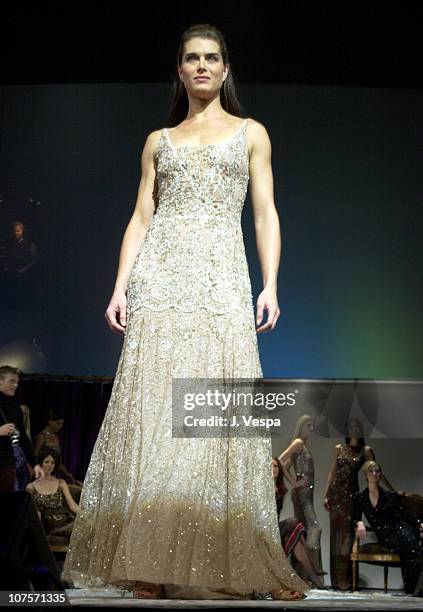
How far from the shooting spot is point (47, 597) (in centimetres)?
233

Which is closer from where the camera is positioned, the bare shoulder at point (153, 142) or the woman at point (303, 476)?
the bare shoulder at point (153, 142)

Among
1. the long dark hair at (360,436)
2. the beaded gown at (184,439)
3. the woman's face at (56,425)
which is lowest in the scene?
the beaded gown at (184,439)

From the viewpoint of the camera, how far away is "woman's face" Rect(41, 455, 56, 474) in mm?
6219

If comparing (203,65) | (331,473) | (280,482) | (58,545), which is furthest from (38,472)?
(203,65)

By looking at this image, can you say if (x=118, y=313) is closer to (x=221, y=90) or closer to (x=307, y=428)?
(x=221, y=90)

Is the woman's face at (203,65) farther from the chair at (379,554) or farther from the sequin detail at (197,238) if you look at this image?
the chair at (379,554)

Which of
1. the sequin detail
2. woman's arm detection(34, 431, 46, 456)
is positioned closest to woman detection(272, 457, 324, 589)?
woman's arm detection(34, 431, 46, 456)

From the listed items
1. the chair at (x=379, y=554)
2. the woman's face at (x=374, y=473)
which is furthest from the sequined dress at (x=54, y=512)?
the woman's face at (x=374, y=473)

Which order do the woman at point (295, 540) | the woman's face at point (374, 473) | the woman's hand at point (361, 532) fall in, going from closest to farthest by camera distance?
the woman at point (295, 540) < the woman's hand at point (361, 532) < the woman's face at point (374, 473)

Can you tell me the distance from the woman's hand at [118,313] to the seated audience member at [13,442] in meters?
2.82

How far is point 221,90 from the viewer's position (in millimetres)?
3414

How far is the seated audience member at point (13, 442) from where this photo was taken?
19.6ft

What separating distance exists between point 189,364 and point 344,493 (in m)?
3.28

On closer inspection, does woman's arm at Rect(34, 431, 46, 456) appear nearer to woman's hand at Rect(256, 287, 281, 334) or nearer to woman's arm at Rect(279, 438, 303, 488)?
woman's arm at Rect(279, 438, 303, 488)
